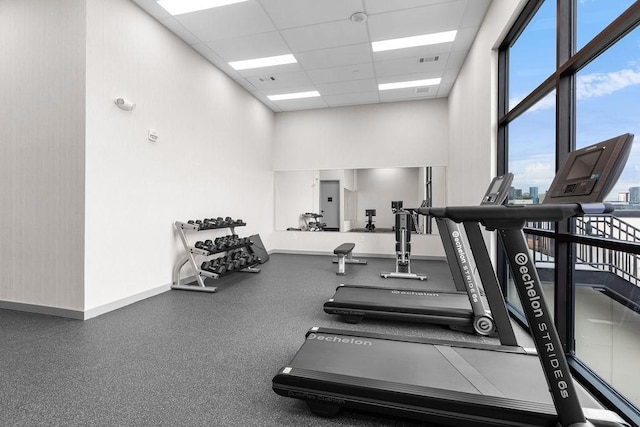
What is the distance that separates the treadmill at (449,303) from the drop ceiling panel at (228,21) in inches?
131

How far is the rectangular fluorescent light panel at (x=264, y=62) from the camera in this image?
476 cm

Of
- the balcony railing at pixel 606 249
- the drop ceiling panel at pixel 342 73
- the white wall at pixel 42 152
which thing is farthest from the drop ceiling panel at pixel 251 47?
the balcony railing at pixel 606 249

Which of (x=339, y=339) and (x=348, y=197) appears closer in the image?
(x=339, y=339)

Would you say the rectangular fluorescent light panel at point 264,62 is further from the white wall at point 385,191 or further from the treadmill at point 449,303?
the treadmill at point 449,303

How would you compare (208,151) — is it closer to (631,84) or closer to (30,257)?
(30,257)

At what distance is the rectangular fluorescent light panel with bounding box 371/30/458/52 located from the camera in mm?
4109

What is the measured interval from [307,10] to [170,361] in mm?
3947

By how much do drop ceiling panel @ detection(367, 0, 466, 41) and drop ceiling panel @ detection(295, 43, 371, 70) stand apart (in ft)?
1.25

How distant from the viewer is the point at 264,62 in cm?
489

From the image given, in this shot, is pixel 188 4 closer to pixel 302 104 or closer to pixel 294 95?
pixel 294 95

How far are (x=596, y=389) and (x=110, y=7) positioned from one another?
5340 mm

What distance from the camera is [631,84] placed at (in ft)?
5.52

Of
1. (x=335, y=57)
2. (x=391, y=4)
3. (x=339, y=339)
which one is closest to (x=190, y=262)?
(x=339, y=339)

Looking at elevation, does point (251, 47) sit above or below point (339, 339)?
above
